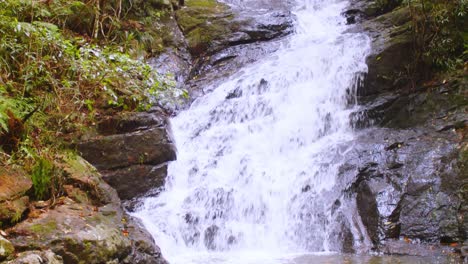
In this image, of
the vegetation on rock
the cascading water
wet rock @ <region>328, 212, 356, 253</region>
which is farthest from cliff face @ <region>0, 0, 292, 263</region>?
wet rock @ <region>328, 212, 356, 253</region>

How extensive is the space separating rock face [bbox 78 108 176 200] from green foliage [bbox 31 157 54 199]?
226 cm

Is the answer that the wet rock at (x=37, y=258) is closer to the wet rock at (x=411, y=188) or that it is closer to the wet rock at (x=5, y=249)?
the wet rock at (x=5, y=249)

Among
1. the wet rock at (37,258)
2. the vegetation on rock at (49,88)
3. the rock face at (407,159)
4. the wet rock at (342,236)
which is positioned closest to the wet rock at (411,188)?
the rock face at (407,159)

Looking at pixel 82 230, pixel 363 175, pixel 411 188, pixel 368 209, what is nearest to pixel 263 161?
pixel 363 175

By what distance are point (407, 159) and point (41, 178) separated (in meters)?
5.70

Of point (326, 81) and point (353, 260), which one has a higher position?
point (326, 81)

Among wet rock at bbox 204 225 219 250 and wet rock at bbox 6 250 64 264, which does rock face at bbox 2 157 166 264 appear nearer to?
wet rock at bbox 6 250 64 264

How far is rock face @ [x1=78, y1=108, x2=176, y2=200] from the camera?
7398mm

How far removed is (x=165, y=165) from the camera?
7.90 meters

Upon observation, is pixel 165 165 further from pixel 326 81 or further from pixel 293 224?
pixel 326 81

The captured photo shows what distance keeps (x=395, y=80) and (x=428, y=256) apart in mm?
4563

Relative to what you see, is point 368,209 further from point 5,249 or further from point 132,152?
point 5,249

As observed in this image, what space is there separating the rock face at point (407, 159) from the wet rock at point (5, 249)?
4.64 meters

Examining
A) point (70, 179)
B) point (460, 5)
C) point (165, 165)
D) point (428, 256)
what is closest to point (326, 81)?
point (460, 5)
